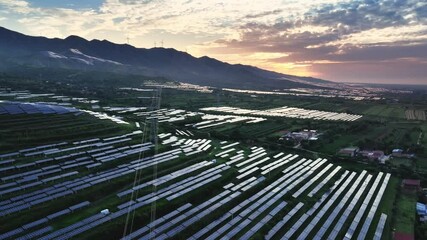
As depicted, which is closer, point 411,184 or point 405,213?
point 405,213

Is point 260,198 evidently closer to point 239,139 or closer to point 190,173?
point 190,173

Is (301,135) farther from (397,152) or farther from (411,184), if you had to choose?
(411,184)

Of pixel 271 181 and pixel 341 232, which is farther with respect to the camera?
pixel 271 181

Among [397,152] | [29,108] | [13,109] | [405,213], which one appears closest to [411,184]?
[405,213]

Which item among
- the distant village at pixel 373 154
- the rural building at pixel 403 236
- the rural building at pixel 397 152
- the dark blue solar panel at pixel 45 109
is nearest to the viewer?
the rural building at pixel 403 236

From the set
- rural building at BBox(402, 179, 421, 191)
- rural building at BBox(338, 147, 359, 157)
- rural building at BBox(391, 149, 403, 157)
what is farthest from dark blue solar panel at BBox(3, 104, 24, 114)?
rural building at BBox(391, 149, 403, 157)

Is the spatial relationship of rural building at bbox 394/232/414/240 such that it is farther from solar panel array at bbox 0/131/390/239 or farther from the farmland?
solar panel array at bbox 0/131/390/239

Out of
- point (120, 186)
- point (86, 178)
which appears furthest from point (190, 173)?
point (86, 178)

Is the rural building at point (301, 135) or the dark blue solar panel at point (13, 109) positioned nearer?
the dark blue solar panel at point (13, 109)

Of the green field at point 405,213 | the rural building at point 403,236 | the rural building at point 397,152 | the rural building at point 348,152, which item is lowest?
the rural building at point 403,236

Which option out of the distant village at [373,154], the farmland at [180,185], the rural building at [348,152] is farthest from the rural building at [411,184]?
the rural building at [348,152]

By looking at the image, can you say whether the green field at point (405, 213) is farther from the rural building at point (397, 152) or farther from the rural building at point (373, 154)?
the rural building at point (397, 152)
